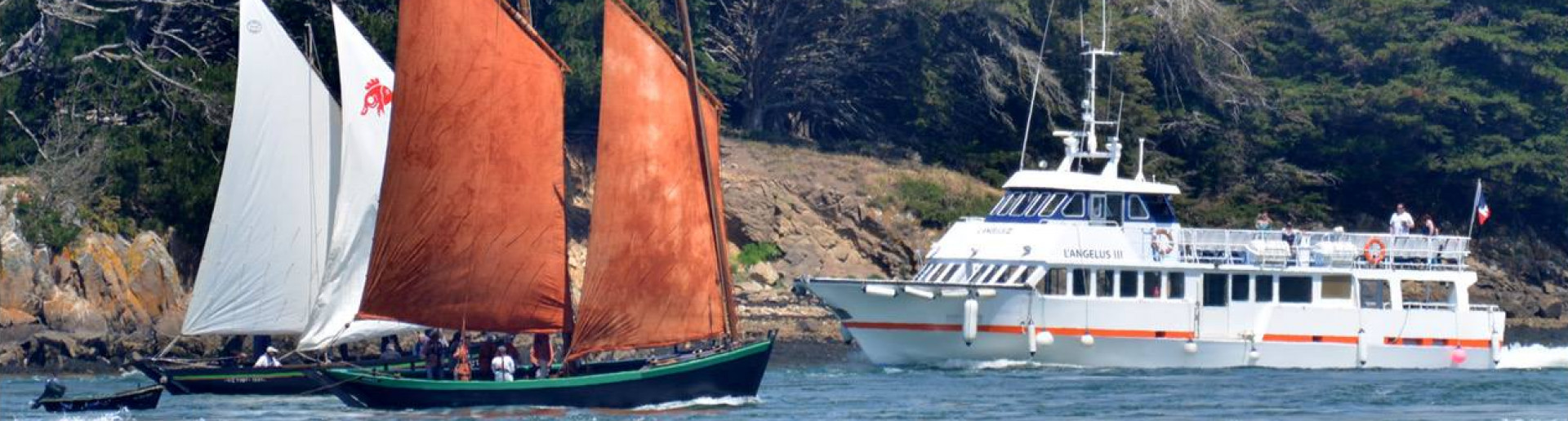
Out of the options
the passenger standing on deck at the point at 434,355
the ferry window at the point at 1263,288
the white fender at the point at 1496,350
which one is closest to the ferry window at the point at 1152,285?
the ferry window at the point at 1263,288

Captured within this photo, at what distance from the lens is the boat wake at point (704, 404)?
37281 mm

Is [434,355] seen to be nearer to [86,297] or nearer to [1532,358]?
[86,297]

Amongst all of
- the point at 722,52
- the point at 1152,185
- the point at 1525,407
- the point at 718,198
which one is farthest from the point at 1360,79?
the point at 718,198

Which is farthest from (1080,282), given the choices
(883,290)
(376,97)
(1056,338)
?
(376,97)

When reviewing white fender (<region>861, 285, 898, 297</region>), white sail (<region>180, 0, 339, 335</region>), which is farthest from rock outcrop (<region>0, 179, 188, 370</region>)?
white fender (<region>861, 285, 898, 297</region>)

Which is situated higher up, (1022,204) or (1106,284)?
(1022,204)

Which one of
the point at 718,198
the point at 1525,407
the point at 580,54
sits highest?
the point at 580,54

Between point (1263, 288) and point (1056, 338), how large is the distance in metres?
4.32

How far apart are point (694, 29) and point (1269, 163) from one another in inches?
625

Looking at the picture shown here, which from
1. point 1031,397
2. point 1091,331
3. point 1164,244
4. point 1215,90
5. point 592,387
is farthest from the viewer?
point 1215,90

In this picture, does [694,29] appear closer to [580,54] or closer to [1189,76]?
[580,54]

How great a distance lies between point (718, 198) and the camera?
3794 centimetres

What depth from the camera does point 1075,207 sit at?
49.3 m

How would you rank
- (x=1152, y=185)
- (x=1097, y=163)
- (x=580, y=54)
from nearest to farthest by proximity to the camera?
(x=1152, y=185) < (x=580, y=54) < (x=1097, y=163)
